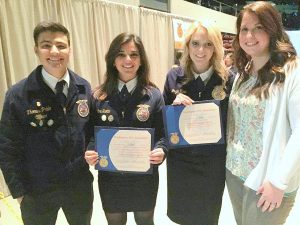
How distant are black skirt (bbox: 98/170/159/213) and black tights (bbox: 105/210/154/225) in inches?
2.0

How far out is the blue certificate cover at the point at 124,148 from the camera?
5.52 feet

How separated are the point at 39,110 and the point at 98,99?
35cm

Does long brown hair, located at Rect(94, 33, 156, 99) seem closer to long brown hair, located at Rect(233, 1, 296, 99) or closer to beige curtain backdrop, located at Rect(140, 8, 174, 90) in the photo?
long brown hair, located at Rect(233, 1, 296, 99)

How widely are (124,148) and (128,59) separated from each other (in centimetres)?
53

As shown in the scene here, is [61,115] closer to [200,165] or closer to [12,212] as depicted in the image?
[200,165]

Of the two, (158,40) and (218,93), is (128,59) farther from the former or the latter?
(158,40)

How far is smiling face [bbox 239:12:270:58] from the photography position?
143cm

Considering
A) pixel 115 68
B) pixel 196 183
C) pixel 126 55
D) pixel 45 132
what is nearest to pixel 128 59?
pixel 126 55

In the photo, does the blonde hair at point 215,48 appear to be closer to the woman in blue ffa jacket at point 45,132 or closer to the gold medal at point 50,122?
the woman in blue ffa jacket at point 45,132

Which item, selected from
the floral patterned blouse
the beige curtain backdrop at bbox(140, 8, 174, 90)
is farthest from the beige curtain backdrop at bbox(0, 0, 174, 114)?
the floral patterned blouse

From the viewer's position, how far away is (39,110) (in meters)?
1.59

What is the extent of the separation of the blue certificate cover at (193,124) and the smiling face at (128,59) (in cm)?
31

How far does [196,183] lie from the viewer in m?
1.88

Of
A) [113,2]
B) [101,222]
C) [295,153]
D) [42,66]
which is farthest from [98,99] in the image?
[113,2]
